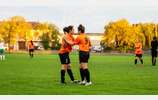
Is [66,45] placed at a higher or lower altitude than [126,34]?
higher

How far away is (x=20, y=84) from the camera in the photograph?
17.8 metres

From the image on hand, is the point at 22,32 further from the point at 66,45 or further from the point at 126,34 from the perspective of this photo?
the point at 66,45

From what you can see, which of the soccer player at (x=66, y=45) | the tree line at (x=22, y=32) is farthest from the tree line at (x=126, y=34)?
the soccer player at (x=66, y=45)

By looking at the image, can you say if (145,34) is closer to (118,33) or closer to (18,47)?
(118,33)

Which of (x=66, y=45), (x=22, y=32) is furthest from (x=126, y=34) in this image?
(x=66, y=45)

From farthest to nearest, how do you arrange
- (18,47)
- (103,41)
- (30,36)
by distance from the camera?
(18,47), (103,41), (30,36)

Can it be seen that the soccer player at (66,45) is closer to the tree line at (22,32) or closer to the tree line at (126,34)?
the tree line at (22,32)

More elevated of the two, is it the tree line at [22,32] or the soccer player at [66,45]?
the soccer player at [66,45]

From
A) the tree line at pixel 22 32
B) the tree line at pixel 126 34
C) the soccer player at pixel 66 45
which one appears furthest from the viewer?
the tree line at pixel 126 34

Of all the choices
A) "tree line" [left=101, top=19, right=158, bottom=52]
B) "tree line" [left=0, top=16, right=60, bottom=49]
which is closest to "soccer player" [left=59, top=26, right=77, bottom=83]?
"tree line" [left=0, top=16, right=60, bottom=49]

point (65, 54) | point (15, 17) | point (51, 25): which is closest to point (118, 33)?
point (51, 25)

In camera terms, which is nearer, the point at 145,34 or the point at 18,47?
the point at 145,34

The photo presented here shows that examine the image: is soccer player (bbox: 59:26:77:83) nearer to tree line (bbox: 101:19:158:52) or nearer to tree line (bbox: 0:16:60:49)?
tree line (bbox: 0:16:60:49)

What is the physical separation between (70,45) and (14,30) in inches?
3461
